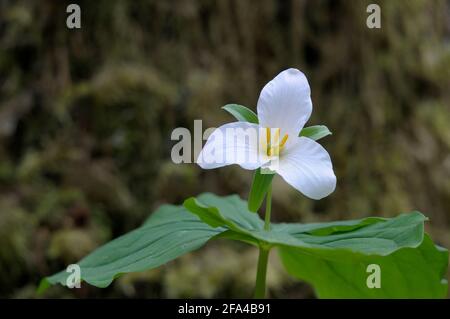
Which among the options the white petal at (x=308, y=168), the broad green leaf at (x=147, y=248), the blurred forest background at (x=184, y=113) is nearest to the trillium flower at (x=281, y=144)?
the white petal at (x=308, y=168)

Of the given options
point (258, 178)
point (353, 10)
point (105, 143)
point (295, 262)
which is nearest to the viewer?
point (258, 178)

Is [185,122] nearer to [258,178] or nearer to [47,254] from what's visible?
[47,254]

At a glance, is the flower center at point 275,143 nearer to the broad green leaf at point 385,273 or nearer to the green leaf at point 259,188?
the green leaf at point 259,188

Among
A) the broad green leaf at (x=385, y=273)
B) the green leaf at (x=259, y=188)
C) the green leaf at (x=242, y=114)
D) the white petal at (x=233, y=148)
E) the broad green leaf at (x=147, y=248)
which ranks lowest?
the broad green leaf at (x=385, y=273)

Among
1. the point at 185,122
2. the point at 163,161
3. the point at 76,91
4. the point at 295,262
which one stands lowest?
the point at 295,262

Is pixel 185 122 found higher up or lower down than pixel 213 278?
higher up

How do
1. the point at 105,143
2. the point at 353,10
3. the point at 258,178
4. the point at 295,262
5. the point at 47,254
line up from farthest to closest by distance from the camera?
the point at 353,10
the point at 105,143
the point at 47,254
the point at 295,262
the point at 258,178

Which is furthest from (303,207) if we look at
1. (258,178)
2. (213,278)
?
(258,178)
